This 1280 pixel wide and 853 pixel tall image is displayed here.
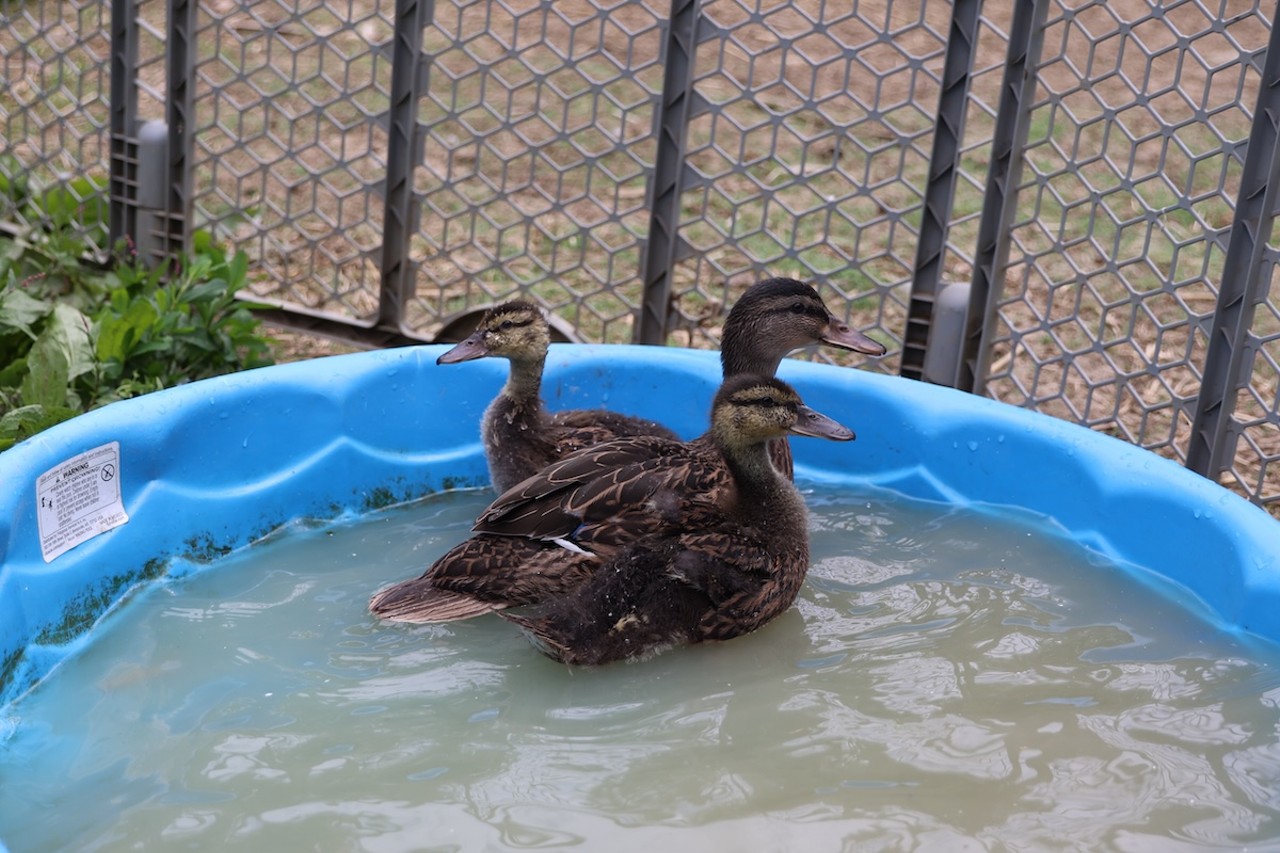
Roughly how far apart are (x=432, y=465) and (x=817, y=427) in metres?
1.61

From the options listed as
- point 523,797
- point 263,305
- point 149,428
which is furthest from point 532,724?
point 263,305

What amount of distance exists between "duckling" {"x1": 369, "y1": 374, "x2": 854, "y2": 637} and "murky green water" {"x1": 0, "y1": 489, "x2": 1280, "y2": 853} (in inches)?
5.0

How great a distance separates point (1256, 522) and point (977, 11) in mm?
2193

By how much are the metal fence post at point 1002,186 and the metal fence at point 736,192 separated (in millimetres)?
12

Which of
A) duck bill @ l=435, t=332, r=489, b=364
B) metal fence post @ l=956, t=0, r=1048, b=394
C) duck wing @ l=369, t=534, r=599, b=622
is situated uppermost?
metal fence post @ l=956, t=0, r=1048, b=394

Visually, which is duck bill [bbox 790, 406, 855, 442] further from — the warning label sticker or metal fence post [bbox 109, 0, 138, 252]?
metal fence post [bbox 109, 0, 138, 252]

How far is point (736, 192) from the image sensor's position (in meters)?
8.36

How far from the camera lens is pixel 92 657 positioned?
3.96m

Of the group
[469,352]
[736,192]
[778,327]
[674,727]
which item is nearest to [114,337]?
[469,352]

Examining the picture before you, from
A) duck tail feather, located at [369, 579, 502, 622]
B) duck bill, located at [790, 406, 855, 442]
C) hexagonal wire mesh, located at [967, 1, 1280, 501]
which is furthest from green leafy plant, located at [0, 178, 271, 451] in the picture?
hexagonal wire mesh, located at [967, 1, 1280, 501]

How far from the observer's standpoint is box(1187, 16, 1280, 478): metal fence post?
4.88 metres

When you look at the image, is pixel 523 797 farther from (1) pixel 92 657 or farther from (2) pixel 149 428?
(2) pixel 149 428

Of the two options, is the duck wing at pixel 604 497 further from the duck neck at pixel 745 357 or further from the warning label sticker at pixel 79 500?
the warning label sticker at pixel 79 500

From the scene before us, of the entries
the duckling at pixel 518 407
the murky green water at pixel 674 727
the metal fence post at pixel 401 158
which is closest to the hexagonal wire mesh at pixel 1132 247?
the murky green water at pixel 674 727
